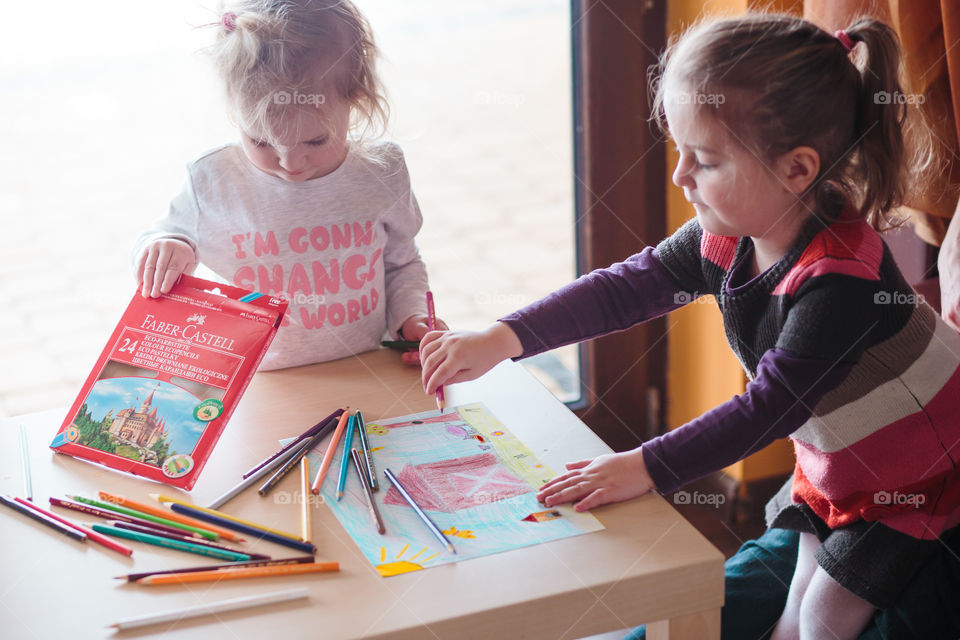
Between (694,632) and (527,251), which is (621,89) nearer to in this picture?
(527,251)

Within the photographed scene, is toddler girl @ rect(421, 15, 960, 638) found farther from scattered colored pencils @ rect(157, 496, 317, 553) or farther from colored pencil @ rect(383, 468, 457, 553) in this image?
scattered colored pencils @ rect(157, 496, 317, 553)

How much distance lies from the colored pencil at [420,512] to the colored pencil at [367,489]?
3 centimetres

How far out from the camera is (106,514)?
95 cm

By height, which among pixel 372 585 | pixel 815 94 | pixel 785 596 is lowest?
pixel 785 596

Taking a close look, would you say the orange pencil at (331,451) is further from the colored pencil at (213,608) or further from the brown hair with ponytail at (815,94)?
the brown hair with ponytail at (815,94)

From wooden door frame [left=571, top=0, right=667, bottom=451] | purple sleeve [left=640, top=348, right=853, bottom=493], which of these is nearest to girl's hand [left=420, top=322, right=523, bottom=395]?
purple sleeve [left=640, top=348, right=853, bottom=493]

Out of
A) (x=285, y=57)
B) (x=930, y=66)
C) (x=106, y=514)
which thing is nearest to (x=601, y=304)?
(x=285, y=57)

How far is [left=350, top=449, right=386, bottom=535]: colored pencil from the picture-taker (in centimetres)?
92

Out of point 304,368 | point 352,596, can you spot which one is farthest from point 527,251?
point 352,596

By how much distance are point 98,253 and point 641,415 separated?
1738 mm

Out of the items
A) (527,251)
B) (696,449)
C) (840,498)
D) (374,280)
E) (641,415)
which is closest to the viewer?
(696,449)

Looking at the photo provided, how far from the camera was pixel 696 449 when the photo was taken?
943mm

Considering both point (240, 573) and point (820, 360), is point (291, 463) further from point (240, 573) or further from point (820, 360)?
point (820, 360)

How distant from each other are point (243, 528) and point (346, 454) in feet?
0.52
